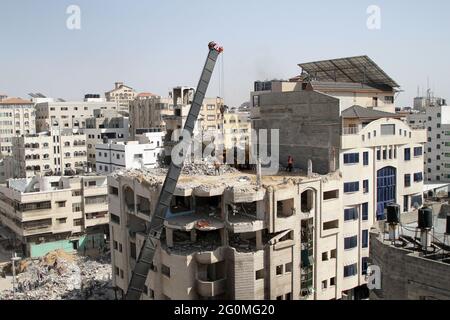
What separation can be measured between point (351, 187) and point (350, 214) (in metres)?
1.88

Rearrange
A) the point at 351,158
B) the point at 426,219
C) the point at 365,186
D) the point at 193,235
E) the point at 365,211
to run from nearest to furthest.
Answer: the point at 426,219
the point at 193,235
the point at 351,158
the point at 365,186
the point at 365,211

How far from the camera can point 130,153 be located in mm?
62125

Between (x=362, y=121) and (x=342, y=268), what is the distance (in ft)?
33.5

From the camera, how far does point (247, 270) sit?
25.8 meters

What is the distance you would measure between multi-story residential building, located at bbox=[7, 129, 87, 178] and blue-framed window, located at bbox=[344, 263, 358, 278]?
45.6 m

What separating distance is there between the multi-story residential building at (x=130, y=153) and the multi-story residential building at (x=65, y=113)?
28.1 metres

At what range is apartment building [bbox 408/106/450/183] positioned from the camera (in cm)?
7338

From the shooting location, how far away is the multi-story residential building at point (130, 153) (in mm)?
62000

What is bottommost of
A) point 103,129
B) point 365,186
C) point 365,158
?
point 365,186

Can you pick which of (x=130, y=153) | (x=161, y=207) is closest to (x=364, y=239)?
(x=161, y=207)

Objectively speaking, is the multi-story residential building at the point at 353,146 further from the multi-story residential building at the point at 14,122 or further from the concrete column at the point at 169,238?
the multi-story residential building at the point at 14,122

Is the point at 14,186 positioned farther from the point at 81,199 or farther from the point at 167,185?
the point at 167,185

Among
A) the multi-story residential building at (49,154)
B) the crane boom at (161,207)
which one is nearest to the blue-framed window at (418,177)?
the crane boom at (161,207)

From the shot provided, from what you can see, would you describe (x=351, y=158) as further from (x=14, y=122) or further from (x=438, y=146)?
(x=14, y=122)
